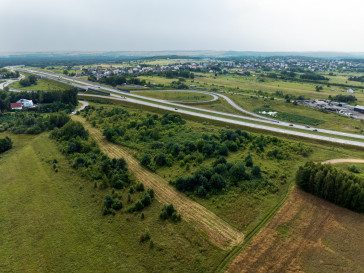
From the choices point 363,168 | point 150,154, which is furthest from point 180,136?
point 363,168

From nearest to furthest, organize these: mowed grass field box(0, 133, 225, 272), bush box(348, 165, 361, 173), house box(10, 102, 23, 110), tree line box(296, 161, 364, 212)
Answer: mowed grass field box(0, 133, 225, 272)
tree line box(296, 161, 364, 212)
bush box(348, 165, 361, 173)
house box(10, 102, 23, 110)

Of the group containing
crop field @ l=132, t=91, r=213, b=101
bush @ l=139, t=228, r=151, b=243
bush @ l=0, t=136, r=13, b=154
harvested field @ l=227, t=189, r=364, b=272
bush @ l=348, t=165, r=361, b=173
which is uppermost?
crop field @ l=132, t=91, r=213, b=101

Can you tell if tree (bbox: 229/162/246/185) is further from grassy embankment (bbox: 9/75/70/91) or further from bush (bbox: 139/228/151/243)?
grassy embankment (bbox: 9/75/70/91)

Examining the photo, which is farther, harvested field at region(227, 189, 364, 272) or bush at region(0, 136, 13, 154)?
bush at region(0, 136, 13, 154)

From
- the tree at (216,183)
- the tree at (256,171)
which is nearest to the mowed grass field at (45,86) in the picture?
the tree at (216,183)

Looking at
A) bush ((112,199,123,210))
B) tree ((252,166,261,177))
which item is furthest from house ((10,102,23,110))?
tree ((252,166,261,177))

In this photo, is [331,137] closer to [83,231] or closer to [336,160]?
[336,160]
